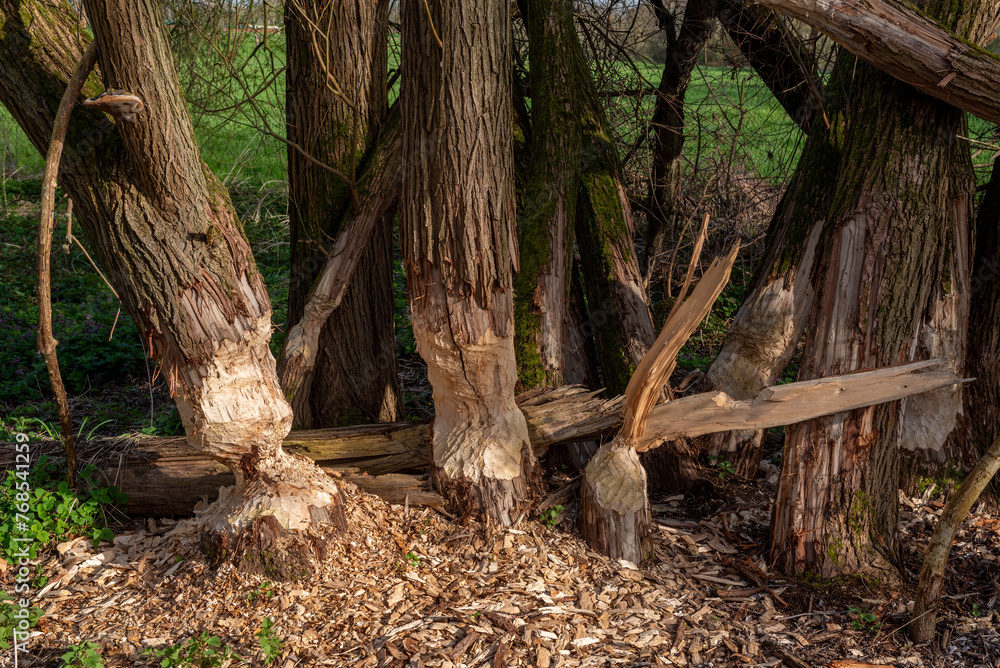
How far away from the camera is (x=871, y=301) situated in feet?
10.2

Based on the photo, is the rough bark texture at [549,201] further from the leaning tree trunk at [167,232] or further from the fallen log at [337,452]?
the leaning tree trunk at [167,232]

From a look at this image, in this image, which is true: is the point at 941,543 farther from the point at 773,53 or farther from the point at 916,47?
the point at 773,53

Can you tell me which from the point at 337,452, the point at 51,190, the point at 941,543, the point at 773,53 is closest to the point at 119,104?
the point at 51,190

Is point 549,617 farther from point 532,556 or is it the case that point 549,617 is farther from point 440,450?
point 440,450

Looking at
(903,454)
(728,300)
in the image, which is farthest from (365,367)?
(728,300)

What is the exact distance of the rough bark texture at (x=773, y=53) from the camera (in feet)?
13.9

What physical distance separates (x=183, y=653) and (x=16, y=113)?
2.31 metres

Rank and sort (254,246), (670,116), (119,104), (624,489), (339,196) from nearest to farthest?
(119,104) < (624,489) < (339,196) < (670,116) < (254,246)

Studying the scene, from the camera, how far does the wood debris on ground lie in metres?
2.78

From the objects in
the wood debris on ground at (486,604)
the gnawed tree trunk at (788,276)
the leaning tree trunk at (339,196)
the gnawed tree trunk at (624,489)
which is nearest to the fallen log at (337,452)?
the wood debris on ground at (486,604)

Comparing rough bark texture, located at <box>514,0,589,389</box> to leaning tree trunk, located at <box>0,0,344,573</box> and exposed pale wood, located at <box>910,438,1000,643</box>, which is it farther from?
exposed pale wood, located at <box>910,438,1000,643</box>

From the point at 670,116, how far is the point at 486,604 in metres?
3.80

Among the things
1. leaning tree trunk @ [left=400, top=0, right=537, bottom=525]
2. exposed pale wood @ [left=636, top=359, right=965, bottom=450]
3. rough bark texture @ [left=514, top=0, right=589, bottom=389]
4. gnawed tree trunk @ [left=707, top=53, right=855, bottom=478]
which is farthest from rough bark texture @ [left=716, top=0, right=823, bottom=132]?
leaning tree trunk @ [left=400, top=0, right=537, bottom=525]

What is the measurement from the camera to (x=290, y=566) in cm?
310
